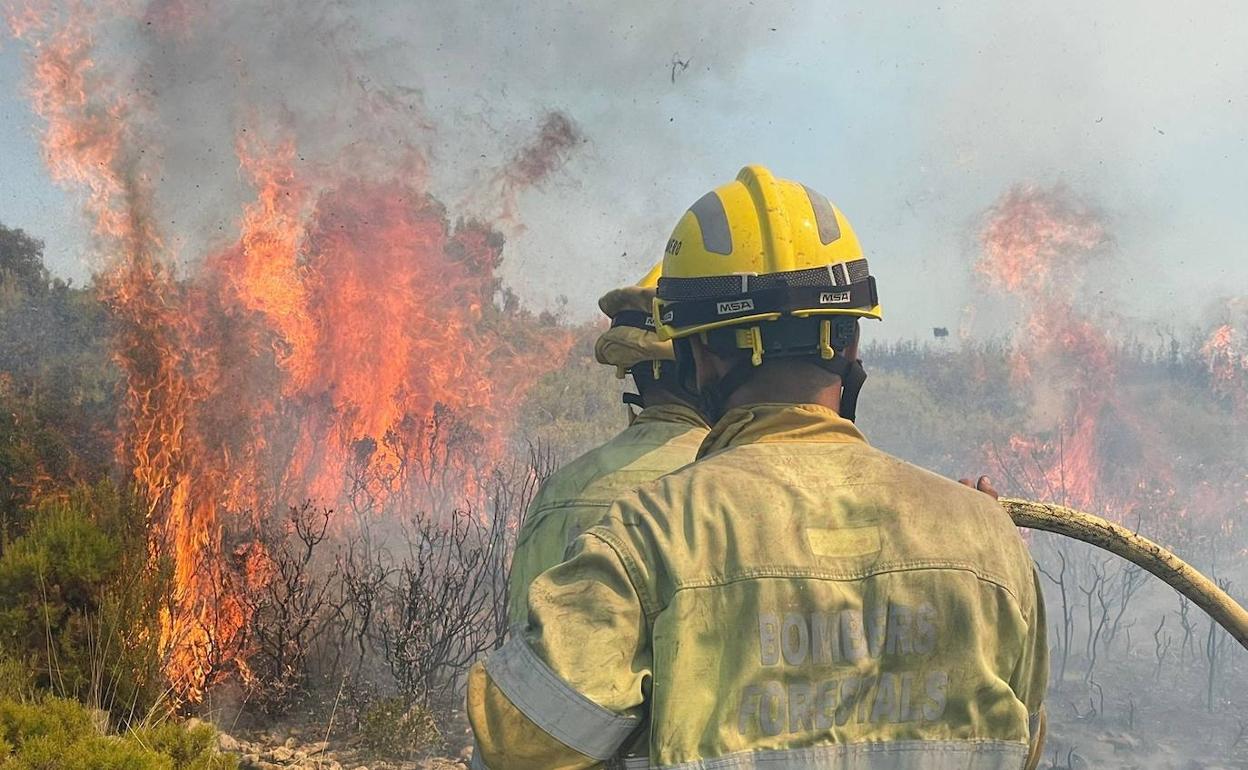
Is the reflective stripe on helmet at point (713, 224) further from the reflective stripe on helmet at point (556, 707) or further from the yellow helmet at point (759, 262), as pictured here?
the reflective stripe on helmet at point (556, 707)

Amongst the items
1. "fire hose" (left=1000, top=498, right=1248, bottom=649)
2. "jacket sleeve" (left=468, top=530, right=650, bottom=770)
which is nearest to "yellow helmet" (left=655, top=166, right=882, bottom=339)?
"jacket sleeve" (left=468, top=530, right=650, bottom=770)

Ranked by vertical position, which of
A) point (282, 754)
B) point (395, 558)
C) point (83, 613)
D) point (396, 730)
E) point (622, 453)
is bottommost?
point (282, 754)

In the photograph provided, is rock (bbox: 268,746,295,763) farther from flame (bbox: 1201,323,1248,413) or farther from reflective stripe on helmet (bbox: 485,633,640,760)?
flame (bbox: 1201,323,1248,413)

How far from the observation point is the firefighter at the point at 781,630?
1509 mm

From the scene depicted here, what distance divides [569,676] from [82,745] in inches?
161

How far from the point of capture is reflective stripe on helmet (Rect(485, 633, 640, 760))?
1.47m

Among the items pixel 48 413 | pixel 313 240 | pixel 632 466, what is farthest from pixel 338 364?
pixel 632 466

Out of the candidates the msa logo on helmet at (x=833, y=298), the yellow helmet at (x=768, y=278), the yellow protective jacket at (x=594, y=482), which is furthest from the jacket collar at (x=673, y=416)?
the msa logo on helmet at (x=833, y=298)

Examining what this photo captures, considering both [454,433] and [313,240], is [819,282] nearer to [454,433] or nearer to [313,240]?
[313,240]

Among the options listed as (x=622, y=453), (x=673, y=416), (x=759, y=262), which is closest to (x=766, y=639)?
(x=759, y=262)

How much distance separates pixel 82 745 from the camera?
466 centimetres

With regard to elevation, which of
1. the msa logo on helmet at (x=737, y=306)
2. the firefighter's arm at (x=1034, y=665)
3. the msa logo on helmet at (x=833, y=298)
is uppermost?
the msa logo on helmet at (x=833, y=298)

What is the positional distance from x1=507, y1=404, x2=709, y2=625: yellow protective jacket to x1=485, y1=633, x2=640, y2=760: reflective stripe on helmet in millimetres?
1622

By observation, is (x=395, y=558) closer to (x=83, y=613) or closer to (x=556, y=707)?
(x=83, y=613)
